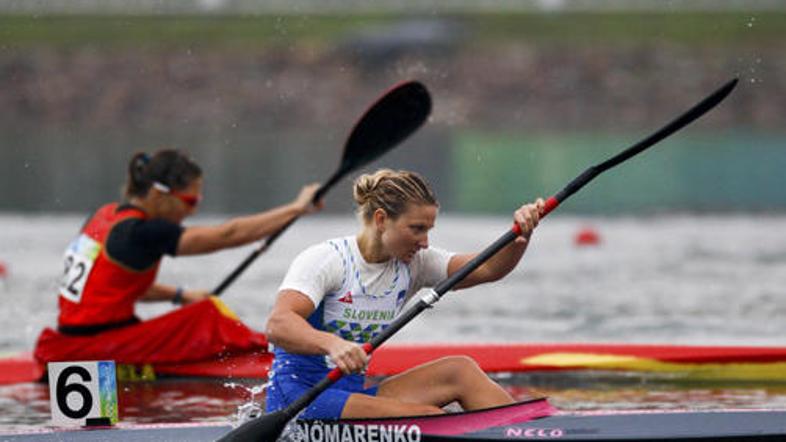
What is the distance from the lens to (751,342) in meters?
12.0

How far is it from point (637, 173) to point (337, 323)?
92.5ft

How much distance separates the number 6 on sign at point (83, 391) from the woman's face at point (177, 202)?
2.33 m

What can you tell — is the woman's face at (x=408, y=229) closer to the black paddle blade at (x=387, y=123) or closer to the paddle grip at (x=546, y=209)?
the paddle grip at (x=546, y=209)

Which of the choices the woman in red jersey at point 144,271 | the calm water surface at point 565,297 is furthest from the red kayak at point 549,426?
the woman in red jersey at point 144,271

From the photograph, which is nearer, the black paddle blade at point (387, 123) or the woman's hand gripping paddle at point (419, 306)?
the woman's hand gripping paddle at point (419, 306)

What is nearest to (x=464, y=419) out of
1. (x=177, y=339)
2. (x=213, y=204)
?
(x=177, y=339)

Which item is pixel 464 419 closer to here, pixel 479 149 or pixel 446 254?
pixel 446 254

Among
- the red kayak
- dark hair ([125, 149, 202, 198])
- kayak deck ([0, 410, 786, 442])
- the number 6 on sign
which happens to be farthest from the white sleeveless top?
dark hair ([125, 149, 202, 198])

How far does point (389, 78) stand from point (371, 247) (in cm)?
4898

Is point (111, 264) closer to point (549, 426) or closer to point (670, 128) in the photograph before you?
point (549, 426)

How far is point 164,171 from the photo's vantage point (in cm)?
959

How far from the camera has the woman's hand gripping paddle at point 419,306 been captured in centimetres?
680

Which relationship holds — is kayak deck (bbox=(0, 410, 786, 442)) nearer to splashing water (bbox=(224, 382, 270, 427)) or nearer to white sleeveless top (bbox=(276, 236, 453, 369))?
splashing water (bbox=(224, 382, 270, 427))

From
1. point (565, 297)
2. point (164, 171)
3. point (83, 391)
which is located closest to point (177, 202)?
point (164, 171)
